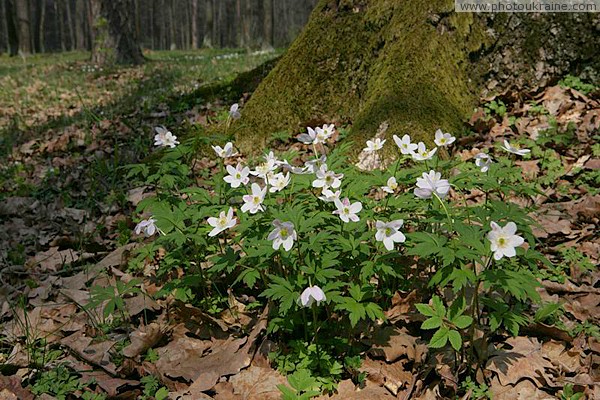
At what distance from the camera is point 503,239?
5.59 ft

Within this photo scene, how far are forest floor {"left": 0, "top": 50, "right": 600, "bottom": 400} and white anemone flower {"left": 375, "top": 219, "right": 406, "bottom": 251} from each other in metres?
0.55

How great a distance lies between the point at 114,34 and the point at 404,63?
34.4ft

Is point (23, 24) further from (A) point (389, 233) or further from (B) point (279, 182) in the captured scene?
(A) point (389, 233)

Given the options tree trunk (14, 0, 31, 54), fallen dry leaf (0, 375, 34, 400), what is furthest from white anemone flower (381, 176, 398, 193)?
tree trunk (14, 0, 31, 54)

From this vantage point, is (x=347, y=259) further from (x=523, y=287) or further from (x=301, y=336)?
(x=523, y=287)

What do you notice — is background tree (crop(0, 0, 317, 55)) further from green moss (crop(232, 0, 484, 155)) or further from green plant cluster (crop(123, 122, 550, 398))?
green plant cluster (crop(123, 122, 550, 398))

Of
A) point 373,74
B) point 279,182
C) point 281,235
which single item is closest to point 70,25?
point 373,74

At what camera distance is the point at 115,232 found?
3775mm

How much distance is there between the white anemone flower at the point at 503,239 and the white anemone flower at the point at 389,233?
1.13ft

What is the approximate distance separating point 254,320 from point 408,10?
3033 millimetres

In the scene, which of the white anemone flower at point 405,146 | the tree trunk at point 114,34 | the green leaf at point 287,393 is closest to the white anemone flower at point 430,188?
the white anemone flower at point 405,146

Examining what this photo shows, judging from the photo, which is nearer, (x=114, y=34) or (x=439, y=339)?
(x=439, y=339)

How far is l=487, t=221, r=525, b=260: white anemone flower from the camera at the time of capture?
5.53 ft

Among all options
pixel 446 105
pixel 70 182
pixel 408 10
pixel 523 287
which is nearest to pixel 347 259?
pixel 523 287
